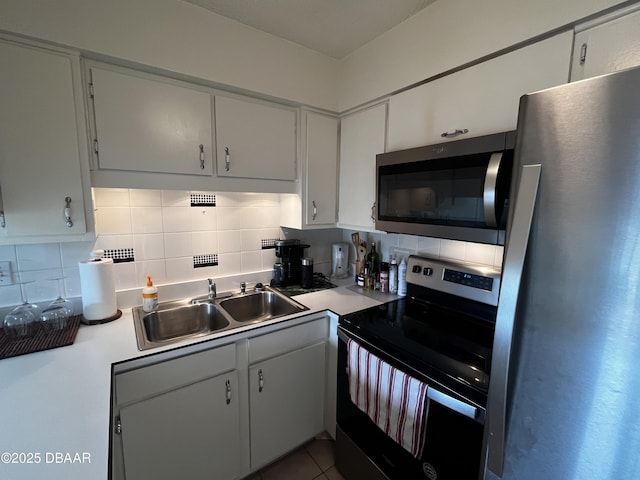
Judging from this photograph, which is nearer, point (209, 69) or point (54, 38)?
point (54, 38)

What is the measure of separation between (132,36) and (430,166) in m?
1.36

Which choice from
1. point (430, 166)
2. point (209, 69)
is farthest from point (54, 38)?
point (430, 166)

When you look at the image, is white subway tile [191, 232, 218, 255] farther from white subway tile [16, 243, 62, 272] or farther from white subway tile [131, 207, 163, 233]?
white subway tile [16, 243, 62, 272]

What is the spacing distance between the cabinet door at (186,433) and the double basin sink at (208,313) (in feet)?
0.91

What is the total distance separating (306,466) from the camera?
5.22 feet

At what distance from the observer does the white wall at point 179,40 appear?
104 centimetres

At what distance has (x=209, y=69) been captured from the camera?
1343 millimetres

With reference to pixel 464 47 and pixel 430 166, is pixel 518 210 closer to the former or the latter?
pixel 430 166

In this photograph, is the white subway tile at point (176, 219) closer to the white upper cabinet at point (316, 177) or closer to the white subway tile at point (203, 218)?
the white subway tile at point (203, 218)

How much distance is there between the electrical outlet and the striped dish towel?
5.15 feet

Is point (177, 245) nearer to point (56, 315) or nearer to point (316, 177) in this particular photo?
point (56, 315)

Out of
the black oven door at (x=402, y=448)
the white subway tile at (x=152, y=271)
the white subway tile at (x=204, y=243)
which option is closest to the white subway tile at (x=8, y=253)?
the white subway tile at (x=152, y=271)

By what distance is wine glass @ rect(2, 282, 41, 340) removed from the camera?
1188 millimetres

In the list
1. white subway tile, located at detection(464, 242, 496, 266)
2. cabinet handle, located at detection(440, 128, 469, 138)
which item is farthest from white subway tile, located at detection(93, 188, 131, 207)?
white subway tile, located at detection(464, 242, 496, 266)
